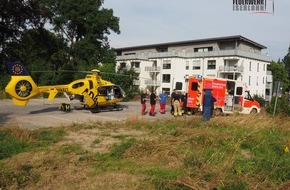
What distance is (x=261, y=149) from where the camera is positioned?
10.1m

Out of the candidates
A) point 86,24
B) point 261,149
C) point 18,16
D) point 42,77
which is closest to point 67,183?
point 261,149

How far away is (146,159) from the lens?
28.9 ft

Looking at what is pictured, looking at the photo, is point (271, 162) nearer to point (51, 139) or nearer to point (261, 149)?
point (261, 149)

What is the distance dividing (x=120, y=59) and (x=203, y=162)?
62.8 metres

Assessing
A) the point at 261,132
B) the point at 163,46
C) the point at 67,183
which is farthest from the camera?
the point at 163,46

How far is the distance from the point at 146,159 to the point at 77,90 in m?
14.9

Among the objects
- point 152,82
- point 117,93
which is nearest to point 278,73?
point 152,82

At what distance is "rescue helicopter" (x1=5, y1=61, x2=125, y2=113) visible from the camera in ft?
66.4

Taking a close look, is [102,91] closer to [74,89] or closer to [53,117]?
[74,89]

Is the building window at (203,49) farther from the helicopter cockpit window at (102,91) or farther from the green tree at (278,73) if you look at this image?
the helicopter cockpit window at (102,91)

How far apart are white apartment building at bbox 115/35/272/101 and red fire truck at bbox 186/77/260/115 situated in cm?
2900

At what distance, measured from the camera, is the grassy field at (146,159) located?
7.00m

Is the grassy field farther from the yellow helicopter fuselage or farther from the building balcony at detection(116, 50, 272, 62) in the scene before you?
the building balcony at detection(116, 50, 272, 62)

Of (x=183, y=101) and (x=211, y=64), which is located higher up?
(x=211, y=64)
